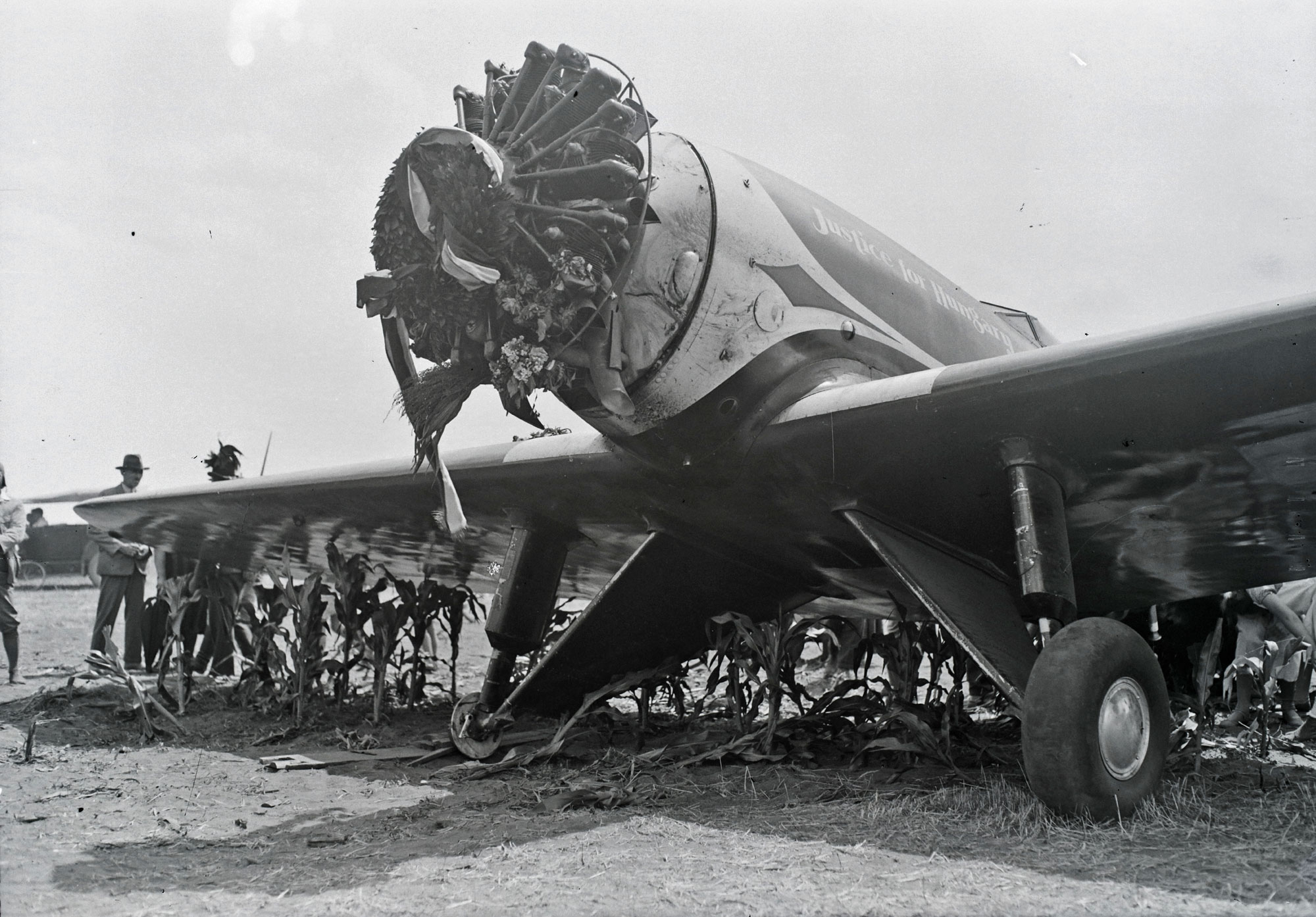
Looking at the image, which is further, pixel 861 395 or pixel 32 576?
pixel 32 576

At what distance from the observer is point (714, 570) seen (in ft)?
17.0

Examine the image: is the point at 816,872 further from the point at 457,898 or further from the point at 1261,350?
the point at 1261,350

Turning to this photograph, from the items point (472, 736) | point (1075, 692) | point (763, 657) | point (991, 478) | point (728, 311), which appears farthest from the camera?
point (472, 736)

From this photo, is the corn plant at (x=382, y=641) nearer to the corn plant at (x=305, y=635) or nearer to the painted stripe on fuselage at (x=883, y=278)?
the corn plant at (x=305, y=635)

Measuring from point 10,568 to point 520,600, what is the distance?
526 cm

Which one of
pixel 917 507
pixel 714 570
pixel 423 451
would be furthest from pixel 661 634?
pixel 423 451

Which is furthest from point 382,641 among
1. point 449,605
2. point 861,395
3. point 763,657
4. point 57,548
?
point 57,548

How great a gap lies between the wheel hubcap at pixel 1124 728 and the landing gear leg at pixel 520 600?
3.08 metres

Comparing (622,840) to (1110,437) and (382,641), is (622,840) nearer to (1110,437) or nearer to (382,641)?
(1110,437)

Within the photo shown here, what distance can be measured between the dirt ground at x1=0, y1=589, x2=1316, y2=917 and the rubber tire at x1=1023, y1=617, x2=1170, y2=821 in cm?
Result: 11

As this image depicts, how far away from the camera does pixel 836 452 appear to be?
12.8 ft

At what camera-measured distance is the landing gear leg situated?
536cm

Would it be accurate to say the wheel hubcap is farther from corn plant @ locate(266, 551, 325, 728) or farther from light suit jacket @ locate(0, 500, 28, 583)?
light suit jacket @ locate(0, 500, 28, 583)

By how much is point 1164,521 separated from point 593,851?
3.13 meters
